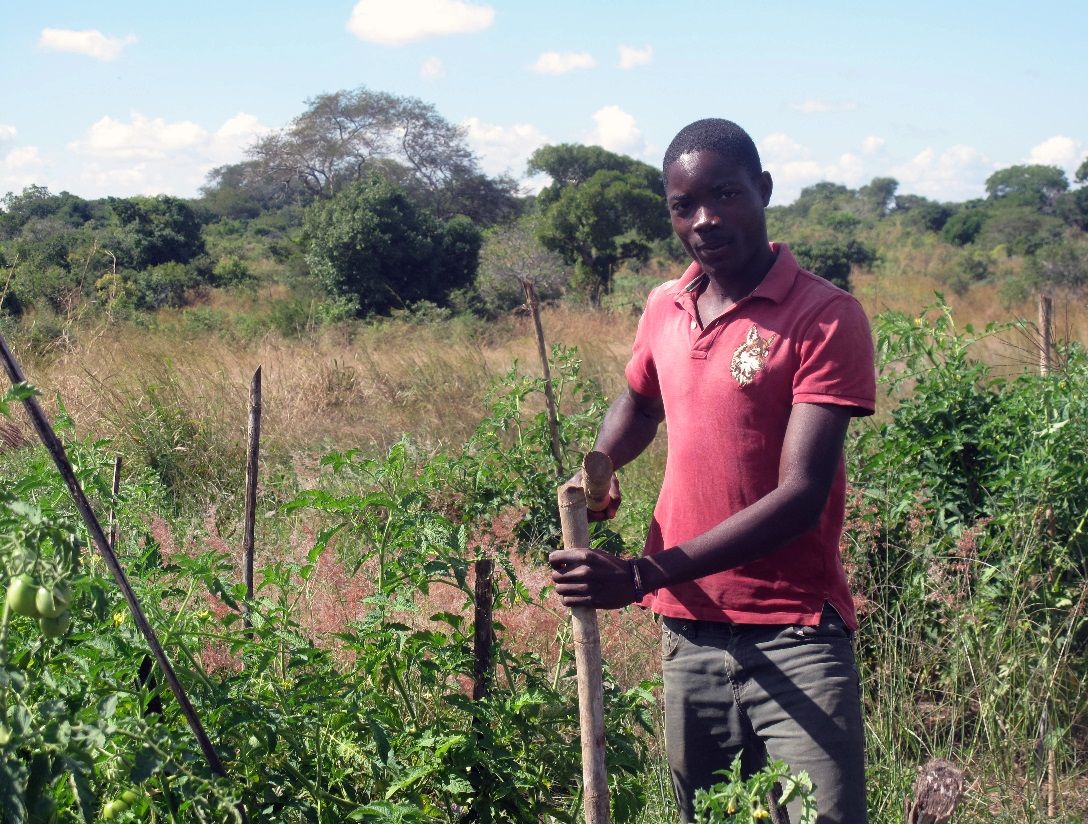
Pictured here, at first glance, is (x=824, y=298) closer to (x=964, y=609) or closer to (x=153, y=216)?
(x=964, y=609)

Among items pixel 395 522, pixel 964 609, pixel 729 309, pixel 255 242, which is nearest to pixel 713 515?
pixel 729 309

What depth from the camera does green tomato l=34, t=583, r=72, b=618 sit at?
1149 millimetres

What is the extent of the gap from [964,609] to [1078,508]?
2.31 feet

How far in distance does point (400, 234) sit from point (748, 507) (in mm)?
17288

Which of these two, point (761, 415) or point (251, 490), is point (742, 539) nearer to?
point (761, 415)

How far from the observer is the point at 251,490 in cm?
254

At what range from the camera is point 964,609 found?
3.33 m

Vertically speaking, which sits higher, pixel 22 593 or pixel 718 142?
pixel 718 142

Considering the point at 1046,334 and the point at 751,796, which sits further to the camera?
the point at 1046,334

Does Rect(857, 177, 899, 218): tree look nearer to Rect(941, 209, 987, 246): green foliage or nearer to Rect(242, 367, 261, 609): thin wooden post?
Rect(941, 209, 987, 246): green foliage

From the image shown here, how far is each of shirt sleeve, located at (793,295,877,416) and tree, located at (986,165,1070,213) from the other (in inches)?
1472

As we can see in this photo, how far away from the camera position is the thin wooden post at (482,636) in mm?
2096

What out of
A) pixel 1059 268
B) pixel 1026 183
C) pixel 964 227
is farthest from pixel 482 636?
pixel 1026 183

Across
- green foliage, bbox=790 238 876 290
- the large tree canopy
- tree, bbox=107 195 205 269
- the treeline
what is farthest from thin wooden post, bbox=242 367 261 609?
the large tree canopy
